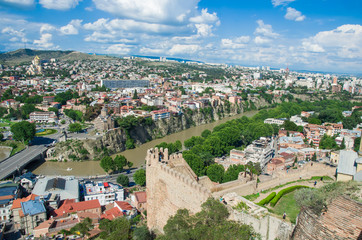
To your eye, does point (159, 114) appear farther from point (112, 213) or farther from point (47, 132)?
point (112, 213)

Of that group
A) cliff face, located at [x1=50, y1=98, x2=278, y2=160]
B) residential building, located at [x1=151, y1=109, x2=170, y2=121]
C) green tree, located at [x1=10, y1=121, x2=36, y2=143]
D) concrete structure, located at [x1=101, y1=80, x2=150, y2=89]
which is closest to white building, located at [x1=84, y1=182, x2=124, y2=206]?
cliff face, located at [x1=50, y1=98, x2=278, y2=160]

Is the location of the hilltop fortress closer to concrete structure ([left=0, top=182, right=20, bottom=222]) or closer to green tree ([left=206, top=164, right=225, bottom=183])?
green tree ([left=206, top=164, right=225, bottom=183])

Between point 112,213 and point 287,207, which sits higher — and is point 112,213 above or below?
below

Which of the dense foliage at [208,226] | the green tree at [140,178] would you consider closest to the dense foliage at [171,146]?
the green tree at [140,178]

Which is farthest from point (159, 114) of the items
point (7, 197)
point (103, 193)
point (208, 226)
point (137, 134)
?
point (208, 226)

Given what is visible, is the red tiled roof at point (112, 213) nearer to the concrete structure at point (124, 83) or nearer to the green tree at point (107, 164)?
the green tree at point (107, 164)

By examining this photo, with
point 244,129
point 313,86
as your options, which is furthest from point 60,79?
point 313,86

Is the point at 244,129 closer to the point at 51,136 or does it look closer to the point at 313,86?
the point at 51,136
